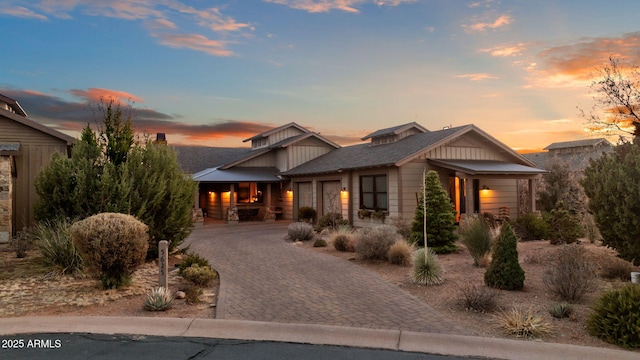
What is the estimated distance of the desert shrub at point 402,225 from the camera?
625 inches

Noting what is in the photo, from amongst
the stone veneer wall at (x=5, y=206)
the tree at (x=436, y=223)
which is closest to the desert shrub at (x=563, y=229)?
the tree at (x=436, y=223)

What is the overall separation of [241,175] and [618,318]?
79.3 ft

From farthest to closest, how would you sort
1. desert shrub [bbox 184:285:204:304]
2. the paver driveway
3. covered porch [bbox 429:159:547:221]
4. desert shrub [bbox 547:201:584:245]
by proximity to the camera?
1. covered porch [bbox 429:159:547:221]
2. desert shrub [bbox 547:201:584:245]
3. desert shrub [bbox 184:285:204:304]
4. the paver driveway

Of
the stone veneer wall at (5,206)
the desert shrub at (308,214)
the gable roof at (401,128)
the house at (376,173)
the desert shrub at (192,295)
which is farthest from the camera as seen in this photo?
the desert shrub at (308,214)

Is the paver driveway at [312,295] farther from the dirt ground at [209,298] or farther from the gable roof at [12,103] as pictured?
the gable roof at [12,103]

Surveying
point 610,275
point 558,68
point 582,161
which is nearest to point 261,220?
point 558,68

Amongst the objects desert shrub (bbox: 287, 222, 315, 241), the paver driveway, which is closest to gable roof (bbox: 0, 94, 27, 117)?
the paver driveway

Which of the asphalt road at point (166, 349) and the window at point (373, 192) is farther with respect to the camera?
the window at point (373, 192)

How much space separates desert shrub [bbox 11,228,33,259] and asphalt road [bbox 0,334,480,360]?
6.85m

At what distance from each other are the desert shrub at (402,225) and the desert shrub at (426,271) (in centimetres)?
618

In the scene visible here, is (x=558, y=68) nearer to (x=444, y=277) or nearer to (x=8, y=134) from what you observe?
(x=444, y=277)

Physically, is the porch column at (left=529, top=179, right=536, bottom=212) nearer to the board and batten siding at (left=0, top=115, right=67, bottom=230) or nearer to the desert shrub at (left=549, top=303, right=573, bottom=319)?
the desert shrub at (left=549, top=303, right=573, bottom=319)

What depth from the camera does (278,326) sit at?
620 centimetres

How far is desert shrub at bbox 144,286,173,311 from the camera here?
7.11 m
